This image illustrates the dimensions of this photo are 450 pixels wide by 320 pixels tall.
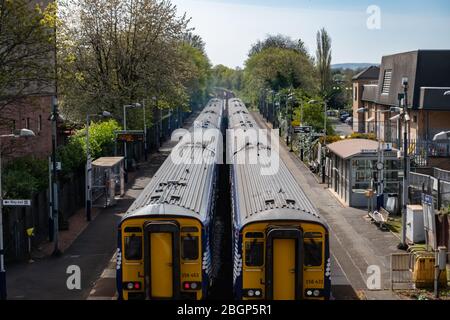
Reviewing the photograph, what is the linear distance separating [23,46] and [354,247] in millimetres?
13613

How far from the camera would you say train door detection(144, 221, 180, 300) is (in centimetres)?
1476

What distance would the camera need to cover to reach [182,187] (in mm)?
17641

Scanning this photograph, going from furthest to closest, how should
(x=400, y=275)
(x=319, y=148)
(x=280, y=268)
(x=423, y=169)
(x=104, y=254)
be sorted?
(x=319, y=148), (x=423, y=169), (x=104, y=254), (x=400, y=275), (x=280, y=268)

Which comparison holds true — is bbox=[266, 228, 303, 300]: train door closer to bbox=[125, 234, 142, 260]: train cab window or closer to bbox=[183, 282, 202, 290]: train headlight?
bbox=[183, 282, 202, 290]: train headlight

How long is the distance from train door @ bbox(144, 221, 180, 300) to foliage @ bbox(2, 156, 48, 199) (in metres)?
8.19

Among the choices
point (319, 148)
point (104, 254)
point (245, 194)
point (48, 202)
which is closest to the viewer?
point (245, 194)

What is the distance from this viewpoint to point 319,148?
3944 centimetres

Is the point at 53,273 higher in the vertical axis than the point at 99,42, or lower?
lower

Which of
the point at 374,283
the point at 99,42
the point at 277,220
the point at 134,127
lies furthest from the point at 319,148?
the point at 277,220

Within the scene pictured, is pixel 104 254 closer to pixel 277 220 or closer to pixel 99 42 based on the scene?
pixel 277 220

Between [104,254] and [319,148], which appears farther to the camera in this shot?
[319,148]

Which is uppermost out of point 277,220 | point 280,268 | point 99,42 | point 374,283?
point 99,42

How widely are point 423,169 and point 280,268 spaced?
761 inches

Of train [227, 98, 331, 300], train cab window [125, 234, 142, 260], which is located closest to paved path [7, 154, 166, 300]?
train cab window [125, 234, 142, 260]
